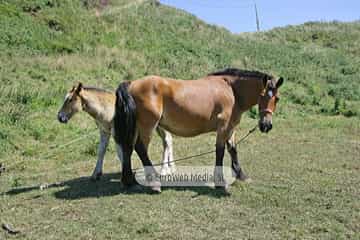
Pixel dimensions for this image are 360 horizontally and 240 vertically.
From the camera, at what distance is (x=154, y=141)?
459 inches

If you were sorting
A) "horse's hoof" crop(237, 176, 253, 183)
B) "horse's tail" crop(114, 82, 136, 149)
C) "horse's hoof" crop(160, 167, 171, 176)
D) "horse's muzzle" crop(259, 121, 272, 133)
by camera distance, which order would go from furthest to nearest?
1. "horse's hoof" crop(160, 167, 171, 176)
2. "horse's hoof" crop(237, 176, 253, 183)
3. "horse's muzzle" crop(259, 121, 272, 133)
4. "horse's tail" crop(114, 82, 136, 149)

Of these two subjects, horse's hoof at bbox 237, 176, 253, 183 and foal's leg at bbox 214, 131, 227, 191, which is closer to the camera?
foal's leg at bbox 214, 131, 227, 191

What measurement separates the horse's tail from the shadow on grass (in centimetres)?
75

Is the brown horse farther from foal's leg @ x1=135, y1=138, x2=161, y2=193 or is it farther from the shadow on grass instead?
the shadow on grass

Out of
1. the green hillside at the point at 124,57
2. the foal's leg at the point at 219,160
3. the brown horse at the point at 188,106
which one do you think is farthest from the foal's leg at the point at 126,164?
the green hillside at the point at 124,57

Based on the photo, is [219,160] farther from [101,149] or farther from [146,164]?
[101,149]

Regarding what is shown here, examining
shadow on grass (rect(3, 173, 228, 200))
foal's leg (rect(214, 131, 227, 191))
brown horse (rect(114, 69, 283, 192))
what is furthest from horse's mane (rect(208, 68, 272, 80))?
shadow on grass (rect(3, 173, 228, 200))

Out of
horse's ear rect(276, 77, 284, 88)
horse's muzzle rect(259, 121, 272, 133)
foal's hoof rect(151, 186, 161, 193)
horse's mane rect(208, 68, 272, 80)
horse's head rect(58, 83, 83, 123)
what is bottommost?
foal's hoof rect(151, 186, 161, 193)

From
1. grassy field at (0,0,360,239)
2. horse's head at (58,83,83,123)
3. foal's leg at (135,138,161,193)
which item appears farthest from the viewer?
horse's head at (58,83,83,123)

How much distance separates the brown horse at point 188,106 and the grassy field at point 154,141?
0.79 m

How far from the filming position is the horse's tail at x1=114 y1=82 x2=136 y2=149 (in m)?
6.39

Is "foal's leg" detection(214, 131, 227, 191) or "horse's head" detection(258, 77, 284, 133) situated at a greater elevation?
"horse's head" detection(258, 77, 284, 133)

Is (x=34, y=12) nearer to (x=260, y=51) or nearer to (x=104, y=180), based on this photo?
(x=260, y=51)

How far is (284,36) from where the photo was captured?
35.3 m
